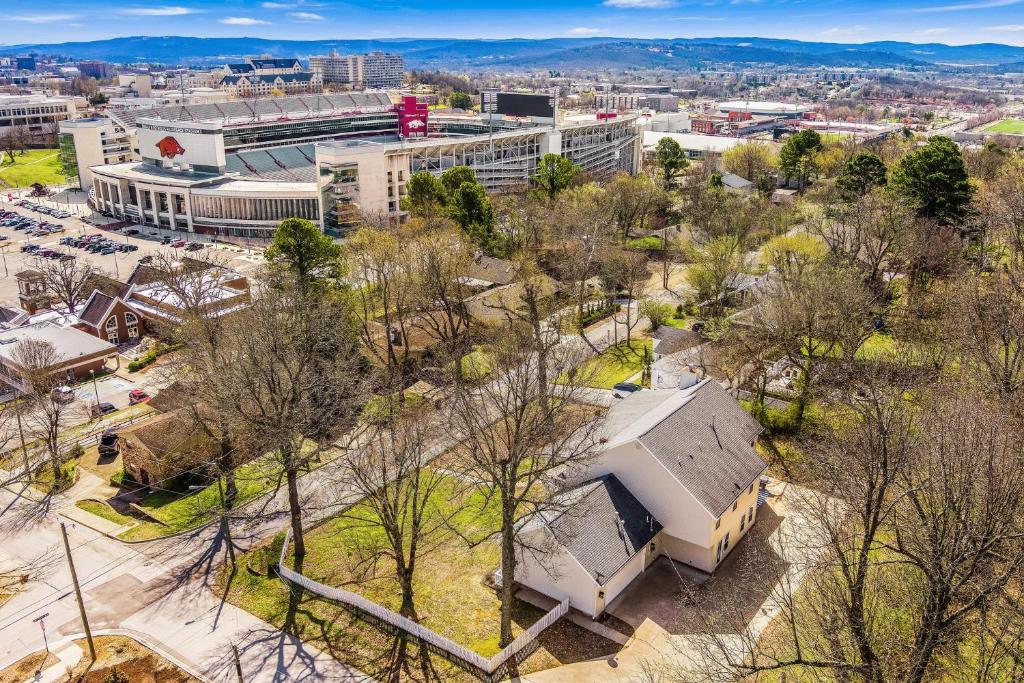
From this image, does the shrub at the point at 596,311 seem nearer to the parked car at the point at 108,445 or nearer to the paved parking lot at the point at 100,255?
the parked car at the point at 108,445

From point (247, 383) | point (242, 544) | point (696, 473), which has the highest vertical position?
point (247, 383)

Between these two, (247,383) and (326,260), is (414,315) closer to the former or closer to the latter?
(326,260)

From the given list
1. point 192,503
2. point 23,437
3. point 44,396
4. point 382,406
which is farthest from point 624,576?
point 23,437

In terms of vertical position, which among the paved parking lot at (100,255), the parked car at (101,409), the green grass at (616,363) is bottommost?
the parked car at (101,409)

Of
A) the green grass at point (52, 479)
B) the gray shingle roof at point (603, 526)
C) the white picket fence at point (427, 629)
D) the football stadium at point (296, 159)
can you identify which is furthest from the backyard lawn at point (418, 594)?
the football stadium at point (296, 159)

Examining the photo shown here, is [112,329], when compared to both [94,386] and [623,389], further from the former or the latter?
[623,389]

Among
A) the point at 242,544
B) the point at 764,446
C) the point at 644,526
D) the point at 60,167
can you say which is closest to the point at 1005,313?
the point at 764,446
